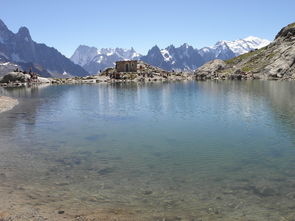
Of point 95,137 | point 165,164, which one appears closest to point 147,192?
point 165,164

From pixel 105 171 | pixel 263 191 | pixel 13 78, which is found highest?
pixel 13 78

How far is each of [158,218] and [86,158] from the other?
549 inches

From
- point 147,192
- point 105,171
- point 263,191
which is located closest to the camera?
point 263,191

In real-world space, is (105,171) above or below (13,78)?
below

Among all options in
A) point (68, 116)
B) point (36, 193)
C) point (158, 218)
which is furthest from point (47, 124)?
point (158, 218)

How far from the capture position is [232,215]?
18016mm

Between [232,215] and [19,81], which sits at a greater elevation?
[19,81]

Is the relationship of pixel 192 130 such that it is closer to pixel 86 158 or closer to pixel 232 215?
pixel 86 158

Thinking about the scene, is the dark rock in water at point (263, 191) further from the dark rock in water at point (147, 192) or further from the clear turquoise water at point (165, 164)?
the dark rock in water at point (147, 192)

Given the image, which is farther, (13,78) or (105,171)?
(13,78)

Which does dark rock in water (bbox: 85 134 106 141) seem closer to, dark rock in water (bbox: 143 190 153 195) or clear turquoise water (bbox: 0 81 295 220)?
clear turquoise water (bbox: 0 81 295 220)

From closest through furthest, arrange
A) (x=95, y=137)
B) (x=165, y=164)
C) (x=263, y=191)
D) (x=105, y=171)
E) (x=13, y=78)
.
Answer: (x=263, y=191), (x=105, y=171), (x=165, y=164), (x=95, y=137), (x=13, y=78)

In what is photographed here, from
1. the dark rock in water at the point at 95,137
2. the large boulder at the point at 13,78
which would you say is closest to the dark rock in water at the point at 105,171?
the dark rock in water at the point at 95,137

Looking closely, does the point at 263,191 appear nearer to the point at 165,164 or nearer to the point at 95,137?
the point at 165,164
